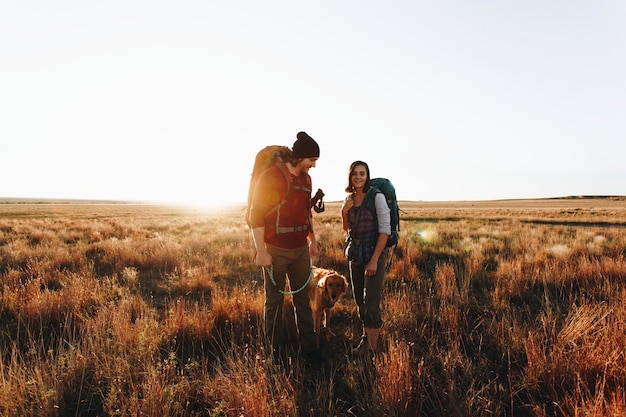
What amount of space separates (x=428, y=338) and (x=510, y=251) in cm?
728

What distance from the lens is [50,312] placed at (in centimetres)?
451

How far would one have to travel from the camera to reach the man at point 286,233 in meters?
3.14

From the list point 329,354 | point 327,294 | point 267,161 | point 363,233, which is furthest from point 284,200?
point 329,354

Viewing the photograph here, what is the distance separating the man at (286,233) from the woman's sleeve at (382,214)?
768mm

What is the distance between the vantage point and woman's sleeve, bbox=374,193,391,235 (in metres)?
3.33

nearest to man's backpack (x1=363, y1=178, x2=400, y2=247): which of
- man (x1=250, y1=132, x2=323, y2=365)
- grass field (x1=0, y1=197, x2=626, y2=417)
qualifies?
man (x1=250, y1=132, x2=323, y2=365)

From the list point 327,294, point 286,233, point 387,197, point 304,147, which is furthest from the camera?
point 327,294

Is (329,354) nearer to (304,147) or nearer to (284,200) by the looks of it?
(284,200)

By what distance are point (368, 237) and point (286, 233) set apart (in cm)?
94

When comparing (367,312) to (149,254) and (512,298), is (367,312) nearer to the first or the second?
(512,298)

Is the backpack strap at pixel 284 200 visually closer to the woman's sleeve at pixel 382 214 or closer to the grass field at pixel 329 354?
the woman's sleeve at pixel 382 214

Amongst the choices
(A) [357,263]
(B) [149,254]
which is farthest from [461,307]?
(B) [149,254]

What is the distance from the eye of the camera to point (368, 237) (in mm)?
3553

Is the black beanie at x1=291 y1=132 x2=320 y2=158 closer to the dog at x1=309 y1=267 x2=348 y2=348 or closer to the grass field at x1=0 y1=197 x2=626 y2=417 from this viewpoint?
the dog at x1=309 y1=267 x2=348 y2=348
